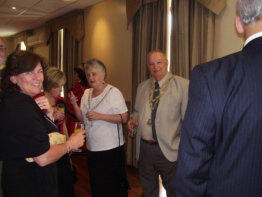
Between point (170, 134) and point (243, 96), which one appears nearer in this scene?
point (243, 96)

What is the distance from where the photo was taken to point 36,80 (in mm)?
1597

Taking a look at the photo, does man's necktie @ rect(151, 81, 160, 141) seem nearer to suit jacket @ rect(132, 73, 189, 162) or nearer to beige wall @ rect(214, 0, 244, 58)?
suit jacket @ rect(132, 73, 189, 162)

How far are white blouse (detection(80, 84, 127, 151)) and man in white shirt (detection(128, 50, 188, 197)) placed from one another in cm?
23

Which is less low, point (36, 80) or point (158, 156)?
point (36, 80)

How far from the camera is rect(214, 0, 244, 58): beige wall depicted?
9.94 ft

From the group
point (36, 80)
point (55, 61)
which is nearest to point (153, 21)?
point (36, 80)

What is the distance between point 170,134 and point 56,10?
17.5 ft

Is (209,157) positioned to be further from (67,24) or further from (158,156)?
(67,24)

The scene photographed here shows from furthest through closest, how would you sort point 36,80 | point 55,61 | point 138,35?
point 55,61, point 138,35, point 36,80

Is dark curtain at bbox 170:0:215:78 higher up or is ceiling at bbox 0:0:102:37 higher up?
ceiling at bbox 0:0:102:37

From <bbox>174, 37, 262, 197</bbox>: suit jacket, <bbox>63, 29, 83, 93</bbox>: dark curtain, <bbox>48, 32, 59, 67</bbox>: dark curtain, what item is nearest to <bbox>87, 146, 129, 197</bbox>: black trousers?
<bbox>174, 37, 262, 197</bbox>: suit jacket

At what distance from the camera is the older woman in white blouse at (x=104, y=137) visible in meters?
2.46

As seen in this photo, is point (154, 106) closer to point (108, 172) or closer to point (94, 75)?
point (94, 75)

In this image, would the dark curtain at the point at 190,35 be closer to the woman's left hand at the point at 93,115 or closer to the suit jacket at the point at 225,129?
the woman's left hand at the point at 93,115
